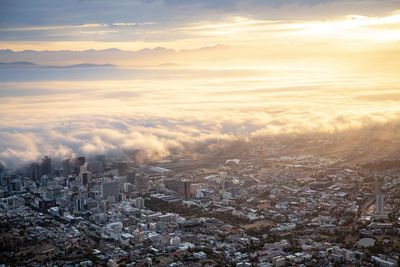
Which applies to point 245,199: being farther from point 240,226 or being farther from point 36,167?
point 36,167

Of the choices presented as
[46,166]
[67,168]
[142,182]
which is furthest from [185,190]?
[46,166]

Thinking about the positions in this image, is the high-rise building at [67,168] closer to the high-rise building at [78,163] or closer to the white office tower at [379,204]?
the high-rise building at [78,163]

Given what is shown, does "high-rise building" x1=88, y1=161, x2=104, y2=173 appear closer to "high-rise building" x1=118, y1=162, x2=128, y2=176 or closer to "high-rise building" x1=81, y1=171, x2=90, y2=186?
"high-rise building" x1=118, y1=162, x2=128, y2=176

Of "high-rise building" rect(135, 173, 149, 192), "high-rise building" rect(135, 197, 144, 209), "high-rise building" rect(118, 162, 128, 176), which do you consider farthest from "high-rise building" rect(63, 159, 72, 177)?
"high-rise building" rect(135, 197, 144, 209)

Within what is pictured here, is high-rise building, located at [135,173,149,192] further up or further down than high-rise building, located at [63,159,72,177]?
further down

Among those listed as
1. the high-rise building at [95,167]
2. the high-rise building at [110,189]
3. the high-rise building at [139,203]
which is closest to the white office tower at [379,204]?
the high-rise building at [139,203]

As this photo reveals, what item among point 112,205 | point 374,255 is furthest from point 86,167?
point 374,255

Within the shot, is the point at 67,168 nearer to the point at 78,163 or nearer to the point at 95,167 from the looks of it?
the point at 78,163

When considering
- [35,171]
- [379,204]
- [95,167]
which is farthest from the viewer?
[95,167]
